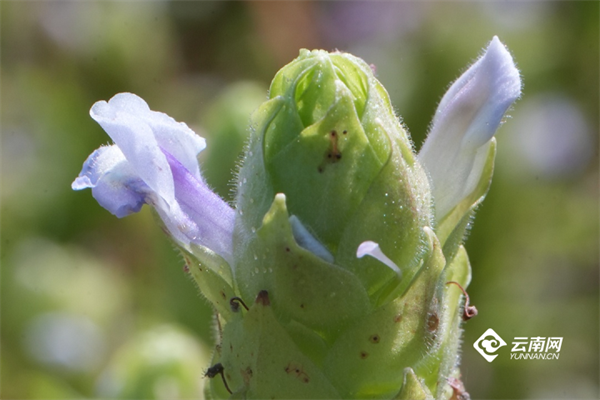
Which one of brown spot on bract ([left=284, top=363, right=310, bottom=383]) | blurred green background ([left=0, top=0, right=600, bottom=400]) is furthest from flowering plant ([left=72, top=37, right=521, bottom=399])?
blurred green background ([left=0, top=0, right=600, bottom=400])

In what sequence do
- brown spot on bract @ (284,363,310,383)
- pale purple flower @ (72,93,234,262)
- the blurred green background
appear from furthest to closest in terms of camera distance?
1. the blurred green background
2. pale purple flower @ (72,93,234,262)
3. brown spot on bract @ (284,363,310,383)

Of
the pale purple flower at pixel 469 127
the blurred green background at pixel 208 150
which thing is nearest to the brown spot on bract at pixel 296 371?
the pale purple flower at pixel 469 127

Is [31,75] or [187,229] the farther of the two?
[31,75]

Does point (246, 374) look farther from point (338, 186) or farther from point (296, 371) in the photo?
point (338, 186)

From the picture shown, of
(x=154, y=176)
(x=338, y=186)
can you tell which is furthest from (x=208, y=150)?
(x=338, y=186)

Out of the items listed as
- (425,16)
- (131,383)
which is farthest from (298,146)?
(425,16)

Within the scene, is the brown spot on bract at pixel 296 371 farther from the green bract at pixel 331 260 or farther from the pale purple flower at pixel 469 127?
the pale purple flower at pixel 469 127

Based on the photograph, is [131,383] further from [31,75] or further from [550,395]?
[31,75]

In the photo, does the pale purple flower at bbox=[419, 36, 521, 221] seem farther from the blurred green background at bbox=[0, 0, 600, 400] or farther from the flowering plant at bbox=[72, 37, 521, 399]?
the blurred green background at bbox=[0, 0, 600, 400]

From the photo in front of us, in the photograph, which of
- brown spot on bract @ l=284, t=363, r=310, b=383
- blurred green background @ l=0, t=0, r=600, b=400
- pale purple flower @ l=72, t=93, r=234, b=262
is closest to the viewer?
brown spot on bract @ l=284, t=363, r=310, b=383
